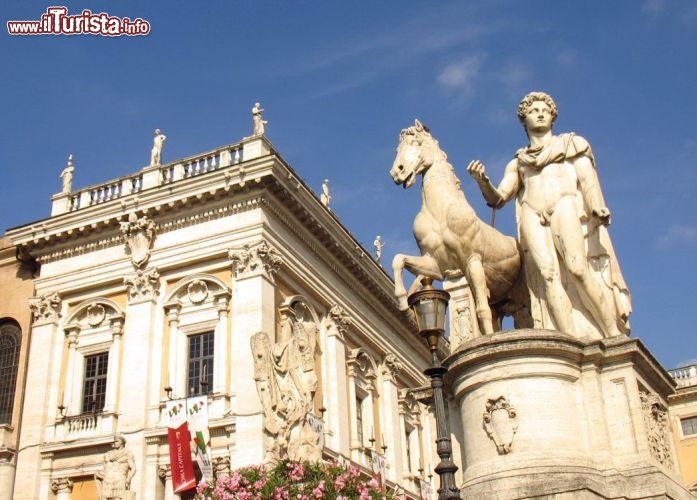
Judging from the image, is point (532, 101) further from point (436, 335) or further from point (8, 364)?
point (8, 364)

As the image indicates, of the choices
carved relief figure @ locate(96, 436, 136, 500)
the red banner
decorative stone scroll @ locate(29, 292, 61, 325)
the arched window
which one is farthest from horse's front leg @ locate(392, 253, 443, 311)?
the arched window

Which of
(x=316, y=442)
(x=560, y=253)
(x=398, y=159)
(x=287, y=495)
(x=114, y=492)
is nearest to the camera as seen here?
(x=560, y=253)

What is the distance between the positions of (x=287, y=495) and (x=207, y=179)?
16328mm

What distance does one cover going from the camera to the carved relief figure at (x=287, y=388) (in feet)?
64.1

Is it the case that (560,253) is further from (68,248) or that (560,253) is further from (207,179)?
(68,248)

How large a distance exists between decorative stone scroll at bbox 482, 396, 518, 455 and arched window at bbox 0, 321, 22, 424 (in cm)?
2480

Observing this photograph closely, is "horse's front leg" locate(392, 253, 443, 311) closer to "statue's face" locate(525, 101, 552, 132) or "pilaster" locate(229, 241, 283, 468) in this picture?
"statue's face" locate(525, 101, 552, 132)

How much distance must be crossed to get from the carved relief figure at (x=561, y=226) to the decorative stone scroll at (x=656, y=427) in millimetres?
740

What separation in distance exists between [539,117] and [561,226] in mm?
1286

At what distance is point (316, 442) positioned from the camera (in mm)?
22812

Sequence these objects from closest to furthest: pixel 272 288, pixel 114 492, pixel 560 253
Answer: pixel 560 253 < pixel 114 492 < pixel 272 288

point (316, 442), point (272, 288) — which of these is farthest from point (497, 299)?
point (272, 288)

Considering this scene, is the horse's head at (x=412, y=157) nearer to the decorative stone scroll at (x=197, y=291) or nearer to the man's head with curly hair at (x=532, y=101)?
the man's head with curly hair at (x=532, y=101)

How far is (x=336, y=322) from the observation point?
31.7 meters
